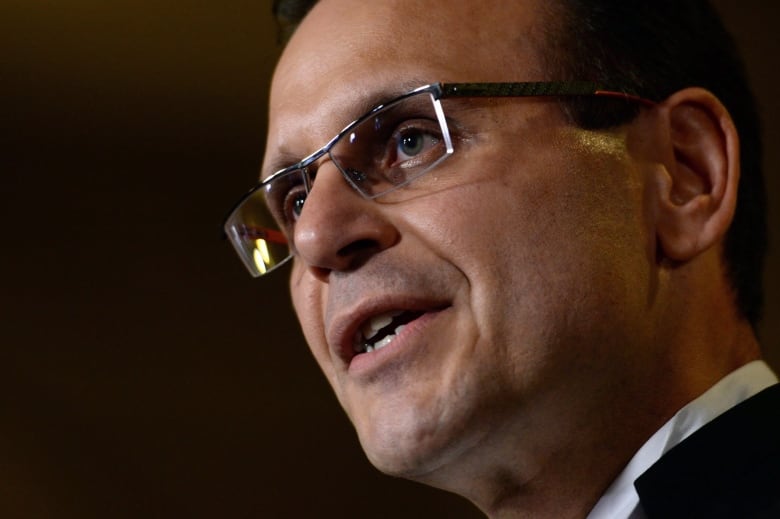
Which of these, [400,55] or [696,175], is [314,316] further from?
[696,175]

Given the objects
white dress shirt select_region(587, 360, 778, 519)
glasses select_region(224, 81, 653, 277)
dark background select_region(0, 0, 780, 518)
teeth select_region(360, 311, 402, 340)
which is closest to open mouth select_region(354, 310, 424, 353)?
teeth select_region(360, 311, 402, 340)

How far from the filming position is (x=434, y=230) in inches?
41.0

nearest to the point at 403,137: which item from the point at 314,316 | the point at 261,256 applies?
the point at 314,316

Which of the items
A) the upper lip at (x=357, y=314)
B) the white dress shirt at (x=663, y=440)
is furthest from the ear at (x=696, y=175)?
the upper lip at (x=357, y=314)

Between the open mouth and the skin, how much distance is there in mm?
16

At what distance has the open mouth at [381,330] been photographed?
1078 millimetres

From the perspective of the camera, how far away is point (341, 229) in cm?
107

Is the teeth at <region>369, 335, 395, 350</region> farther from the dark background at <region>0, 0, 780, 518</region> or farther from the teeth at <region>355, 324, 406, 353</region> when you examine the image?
the dark background at <region>0, 0, 780, 518</region>

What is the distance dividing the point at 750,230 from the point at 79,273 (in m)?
1.34

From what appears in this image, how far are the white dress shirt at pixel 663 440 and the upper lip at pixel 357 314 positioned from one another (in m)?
0.25

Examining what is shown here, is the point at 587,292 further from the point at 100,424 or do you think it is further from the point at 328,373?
the point at 100,424

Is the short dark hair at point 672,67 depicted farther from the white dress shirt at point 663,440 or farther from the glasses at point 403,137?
the white dress shirt at point 663,440

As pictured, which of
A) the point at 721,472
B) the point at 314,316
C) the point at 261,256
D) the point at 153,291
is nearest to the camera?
the point at 721,472

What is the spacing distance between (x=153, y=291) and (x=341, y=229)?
1182 millimetres
